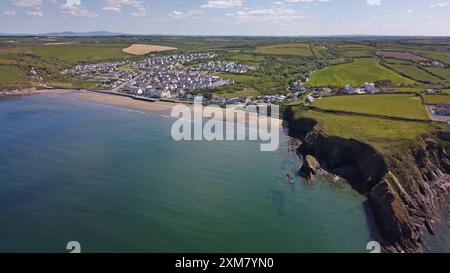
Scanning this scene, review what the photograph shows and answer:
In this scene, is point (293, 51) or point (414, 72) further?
point (293, 51)

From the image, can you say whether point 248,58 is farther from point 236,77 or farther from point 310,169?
point 310,169

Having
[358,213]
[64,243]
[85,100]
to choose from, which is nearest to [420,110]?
[358,213]

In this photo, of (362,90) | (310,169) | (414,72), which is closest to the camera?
(310,169)

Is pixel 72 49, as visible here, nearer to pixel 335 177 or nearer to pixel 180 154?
pixel 180 154

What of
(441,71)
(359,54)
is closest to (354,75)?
(441,71)

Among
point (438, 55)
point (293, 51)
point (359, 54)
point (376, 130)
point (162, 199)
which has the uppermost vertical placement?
point (293, 51)

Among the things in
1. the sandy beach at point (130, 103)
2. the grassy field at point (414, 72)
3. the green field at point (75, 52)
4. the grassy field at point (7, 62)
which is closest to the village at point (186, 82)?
the sandy beach at point (130, 103)

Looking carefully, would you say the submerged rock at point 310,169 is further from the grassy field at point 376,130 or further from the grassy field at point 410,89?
the grassy field at point 410,89
